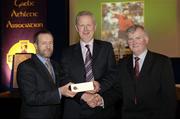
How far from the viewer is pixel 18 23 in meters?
6.49

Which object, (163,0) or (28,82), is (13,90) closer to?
(28,82)

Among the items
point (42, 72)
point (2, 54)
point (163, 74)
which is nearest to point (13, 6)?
point (2, 54)

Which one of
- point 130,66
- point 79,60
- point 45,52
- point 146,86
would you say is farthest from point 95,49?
point 146,86

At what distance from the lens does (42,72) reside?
295 centimetres

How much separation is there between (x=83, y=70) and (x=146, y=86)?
1.94ft

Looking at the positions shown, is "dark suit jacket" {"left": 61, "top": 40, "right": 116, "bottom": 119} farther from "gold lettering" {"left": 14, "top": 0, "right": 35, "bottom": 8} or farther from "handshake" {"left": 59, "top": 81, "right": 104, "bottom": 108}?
"gold lettering" {"left": 14, "top": 0, "right": 35, "bottom": 8}

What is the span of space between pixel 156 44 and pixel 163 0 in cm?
87

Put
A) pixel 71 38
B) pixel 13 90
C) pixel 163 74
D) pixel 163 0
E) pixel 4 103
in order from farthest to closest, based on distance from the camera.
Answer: pixel 71 38
pixel 163 0
pixel 13 90
pixel 4 103
pixel 163 74

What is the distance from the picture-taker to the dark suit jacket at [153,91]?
9.37ft

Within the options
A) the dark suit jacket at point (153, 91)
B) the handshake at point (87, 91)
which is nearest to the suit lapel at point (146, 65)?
the dark suit jacket at point (153, 91)

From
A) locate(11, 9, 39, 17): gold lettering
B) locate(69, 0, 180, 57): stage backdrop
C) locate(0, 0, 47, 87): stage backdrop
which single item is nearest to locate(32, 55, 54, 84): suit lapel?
locate(0, 0, 47, 87): stage backdrop

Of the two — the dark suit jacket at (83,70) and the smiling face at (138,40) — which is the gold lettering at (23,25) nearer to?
the dark suit jacket at (83,70)

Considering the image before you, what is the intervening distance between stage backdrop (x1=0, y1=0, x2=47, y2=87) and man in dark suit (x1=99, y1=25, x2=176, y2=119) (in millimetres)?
3826

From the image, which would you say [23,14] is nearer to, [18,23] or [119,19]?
[18,23]
